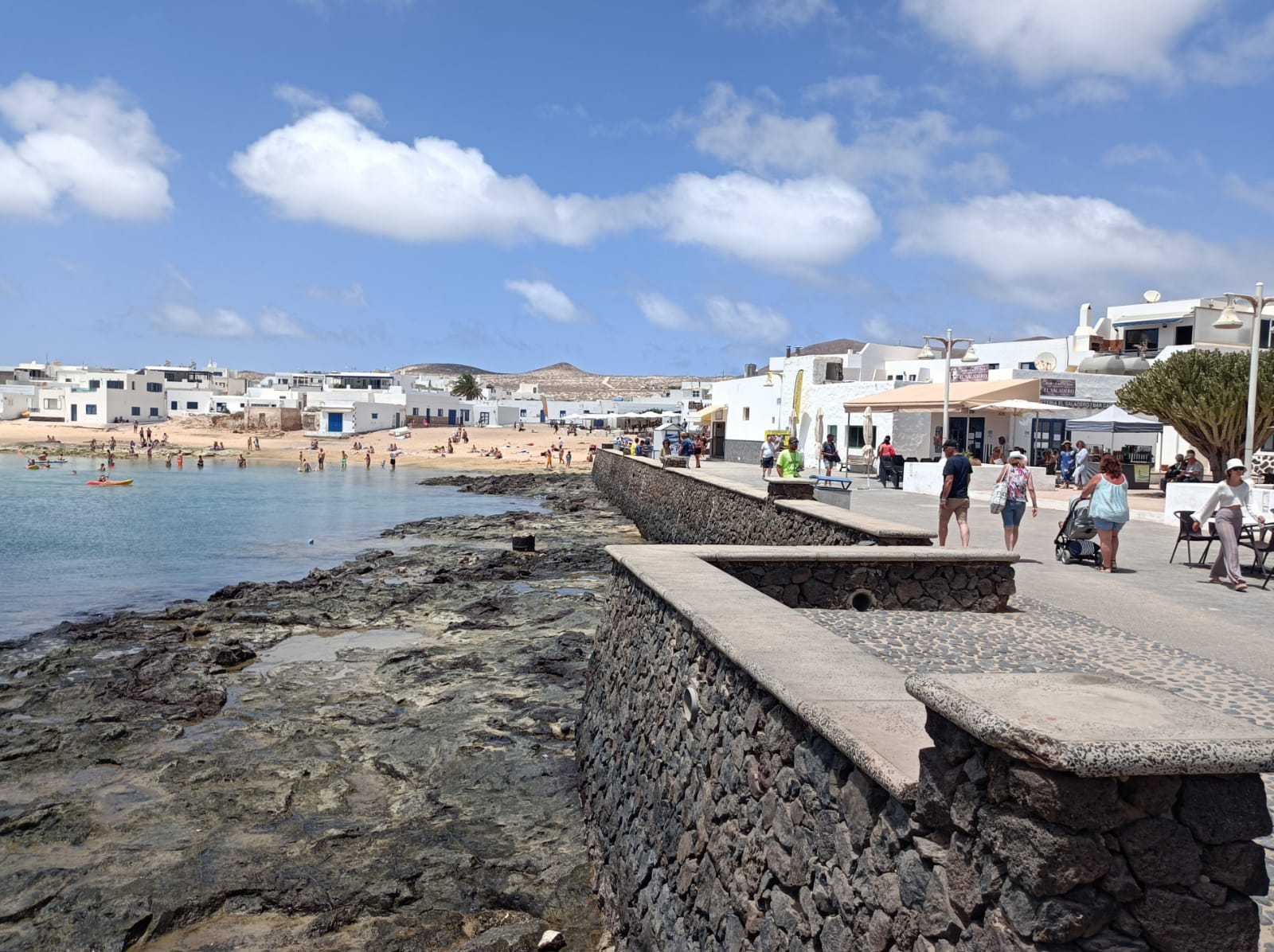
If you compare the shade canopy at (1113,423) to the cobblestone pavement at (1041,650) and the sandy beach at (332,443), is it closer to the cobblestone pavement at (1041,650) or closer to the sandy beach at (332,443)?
the cobblestone pavement at (1041,650)

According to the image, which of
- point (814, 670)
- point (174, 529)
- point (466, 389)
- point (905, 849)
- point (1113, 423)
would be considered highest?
point (466, 389)

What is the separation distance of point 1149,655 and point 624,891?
4348mm

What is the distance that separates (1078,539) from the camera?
40.5 ft

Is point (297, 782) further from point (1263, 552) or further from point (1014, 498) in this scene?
point (1263, 552)

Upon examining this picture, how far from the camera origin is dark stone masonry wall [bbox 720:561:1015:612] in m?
8.91

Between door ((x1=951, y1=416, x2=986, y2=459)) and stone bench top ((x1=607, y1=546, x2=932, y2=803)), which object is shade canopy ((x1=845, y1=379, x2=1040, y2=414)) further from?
stone bench top ((x1=607, y1=546, x2=932, y2=803))

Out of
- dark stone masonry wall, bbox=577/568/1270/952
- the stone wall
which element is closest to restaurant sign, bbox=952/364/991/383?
the stone wall

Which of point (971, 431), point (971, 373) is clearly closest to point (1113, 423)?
point (971, 431)

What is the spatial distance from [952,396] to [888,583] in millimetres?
19511

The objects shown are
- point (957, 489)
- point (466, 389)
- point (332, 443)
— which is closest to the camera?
point (957, 489)

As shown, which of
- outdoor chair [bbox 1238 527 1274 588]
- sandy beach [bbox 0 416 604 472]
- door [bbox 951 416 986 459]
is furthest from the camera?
sandy beach [bbox 0 416 604 472]

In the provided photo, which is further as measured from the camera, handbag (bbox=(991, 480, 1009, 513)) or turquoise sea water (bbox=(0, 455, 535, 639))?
turquoise sea water (bbox=(0, 455, 535, 639))

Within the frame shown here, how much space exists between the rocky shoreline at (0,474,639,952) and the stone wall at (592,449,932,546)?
10.9 ft

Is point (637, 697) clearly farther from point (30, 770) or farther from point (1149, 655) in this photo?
point (30, 770)
